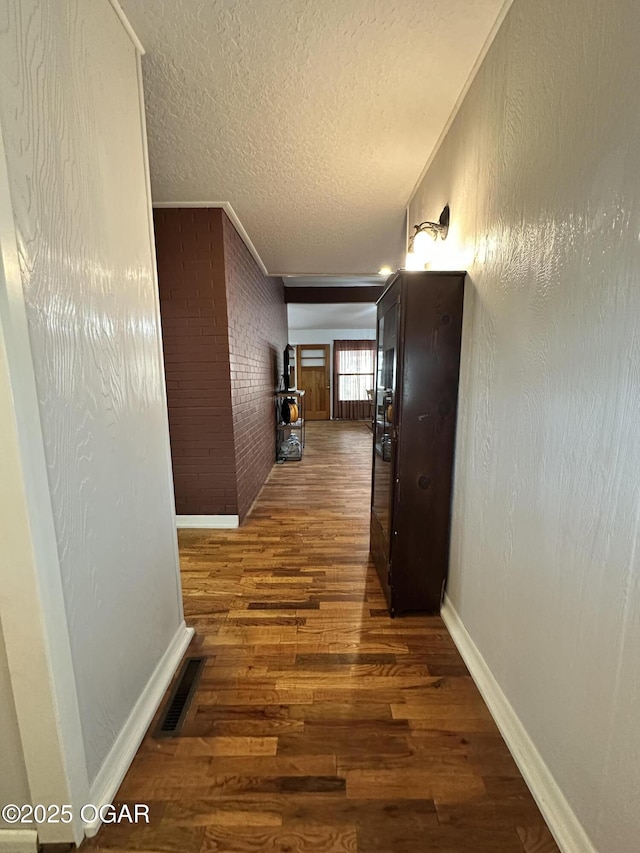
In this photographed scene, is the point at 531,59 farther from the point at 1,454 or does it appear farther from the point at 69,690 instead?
the point at 69,690

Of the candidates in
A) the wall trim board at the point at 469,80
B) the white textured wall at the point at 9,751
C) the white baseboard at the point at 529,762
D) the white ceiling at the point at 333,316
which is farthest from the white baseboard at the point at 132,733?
the white ceiling at the point at 333,316

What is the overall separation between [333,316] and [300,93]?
625 cm

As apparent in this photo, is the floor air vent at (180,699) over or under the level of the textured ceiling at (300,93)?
under

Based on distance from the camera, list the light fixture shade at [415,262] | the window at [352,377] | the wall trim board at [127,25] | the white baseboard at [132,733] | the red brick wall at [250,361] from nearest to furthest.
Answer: the white baseboard at [132,733]
the wall trim board at [127,25]
the light fixture shade at [415,262]
the red brick wall at [250,361]
the window at [352,377]

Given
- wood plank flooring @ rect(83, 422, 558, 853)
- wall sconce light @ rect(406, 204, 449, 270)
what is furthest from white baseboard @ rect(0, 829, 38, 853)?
wall sconce light @ rect(406, 204, 449, 270)

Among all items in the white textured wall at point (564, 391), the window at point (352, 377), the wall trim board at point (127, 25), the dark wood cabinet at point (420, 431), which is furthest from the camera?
the window at point (352, 377)

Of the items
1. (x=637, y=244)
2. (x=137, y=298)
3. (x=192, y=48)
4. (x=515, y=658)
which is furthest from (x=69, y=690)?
(x=192, y=48)

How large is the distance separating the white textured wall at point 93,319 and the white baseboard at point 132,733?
0.04m

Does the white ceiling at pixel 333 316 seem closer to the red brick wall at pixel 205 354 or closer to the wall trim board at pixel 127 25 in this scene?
the red brick wall at pixel 205 354

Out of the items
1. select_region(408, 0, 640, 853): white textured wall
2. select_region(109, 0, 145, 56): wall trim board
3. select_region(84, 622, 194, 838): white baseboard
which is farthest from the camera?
select_region(109, 0, 145, 56): wall trim board

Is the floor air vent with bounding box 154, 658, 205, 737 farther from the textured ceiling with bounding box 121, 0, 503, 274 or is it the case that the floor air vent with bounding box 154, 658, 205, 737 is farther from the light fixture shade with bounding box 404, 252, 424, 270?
the textured ceiling with bounding box 121, 0, 503, 274

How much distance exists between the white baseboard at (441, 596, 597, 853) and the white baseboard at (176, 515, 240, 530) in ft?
6.43

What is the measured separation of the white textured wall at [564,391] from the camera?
0.74m

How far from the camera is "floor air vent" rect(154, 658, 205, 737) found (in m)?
1.22
